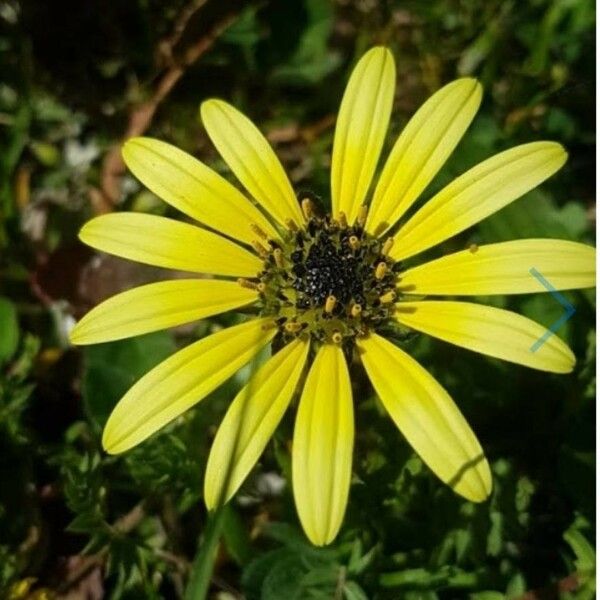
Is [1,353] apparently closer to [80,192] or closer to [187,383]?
[80,192]

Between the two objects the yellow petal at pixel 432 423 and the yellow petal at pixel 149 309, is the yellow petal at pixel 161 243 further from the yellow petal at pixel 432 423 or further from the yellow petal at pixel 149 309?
the yellow petal at pixel 432 423

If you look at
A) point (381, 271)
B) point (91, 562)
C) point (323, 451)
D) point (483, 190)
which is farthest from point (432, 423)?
point (91, 562)

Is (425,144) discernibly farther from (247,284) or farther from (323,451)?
(323,451)

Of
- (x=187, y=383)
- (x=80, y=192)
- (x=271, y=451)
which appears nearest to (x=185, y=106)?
(x=80, y=192)

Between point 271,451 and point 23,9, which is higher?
point 23,9

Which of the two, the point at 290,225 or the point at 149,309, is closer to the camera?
the point at 149,309

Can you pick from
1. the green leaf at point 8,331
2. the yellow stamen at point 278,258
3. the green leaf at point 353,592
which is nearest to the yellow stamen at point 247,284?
the yellow stamen at point 278,258
